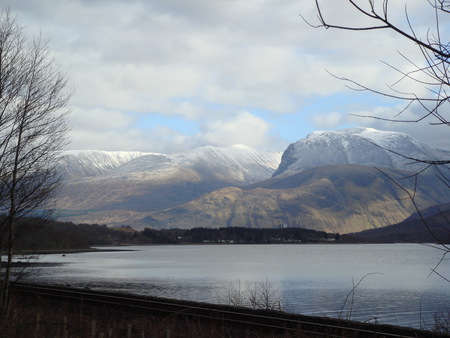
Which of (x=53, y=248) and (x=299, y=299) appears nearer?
(x=299, y=299)

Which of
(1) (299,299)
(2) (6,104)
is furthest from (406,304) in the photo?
(2) (6,104)

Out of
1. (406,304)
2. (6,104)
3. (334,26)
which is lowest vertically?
(406,304)

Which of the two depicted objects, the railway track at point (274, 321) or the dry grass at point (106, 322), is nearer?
the dry grass at point (106, 322)

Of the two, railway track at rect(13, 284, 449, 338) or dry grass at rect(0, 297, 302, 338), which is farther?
railway track at rect(13, 284, 449, 338)

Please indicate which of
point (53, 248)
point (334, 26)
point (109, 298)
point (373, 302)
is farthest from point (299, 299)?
point (53, 248)

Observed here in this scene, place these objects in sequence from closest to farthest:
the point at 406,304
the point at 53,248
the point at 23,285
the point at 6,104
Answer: the point at 6,104 < the point at 23,285 < the point at 406,304 < the point at 53,248

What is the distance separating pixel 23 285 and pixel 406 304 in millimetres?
32464

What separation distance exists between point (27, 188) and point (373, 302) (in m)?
38.1

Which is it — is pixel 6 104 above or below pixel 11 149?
above

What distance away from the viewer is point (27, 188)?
1848 cm

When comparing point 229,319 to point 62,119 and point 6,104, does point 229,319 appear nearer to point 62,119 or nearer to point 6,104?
point 62,119

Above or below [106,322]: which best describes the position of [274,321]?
above

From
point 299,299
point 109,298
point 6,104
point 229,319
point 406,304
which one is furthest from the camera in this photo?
point 299,299

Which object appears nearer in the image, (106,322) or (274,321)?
(274,321)
